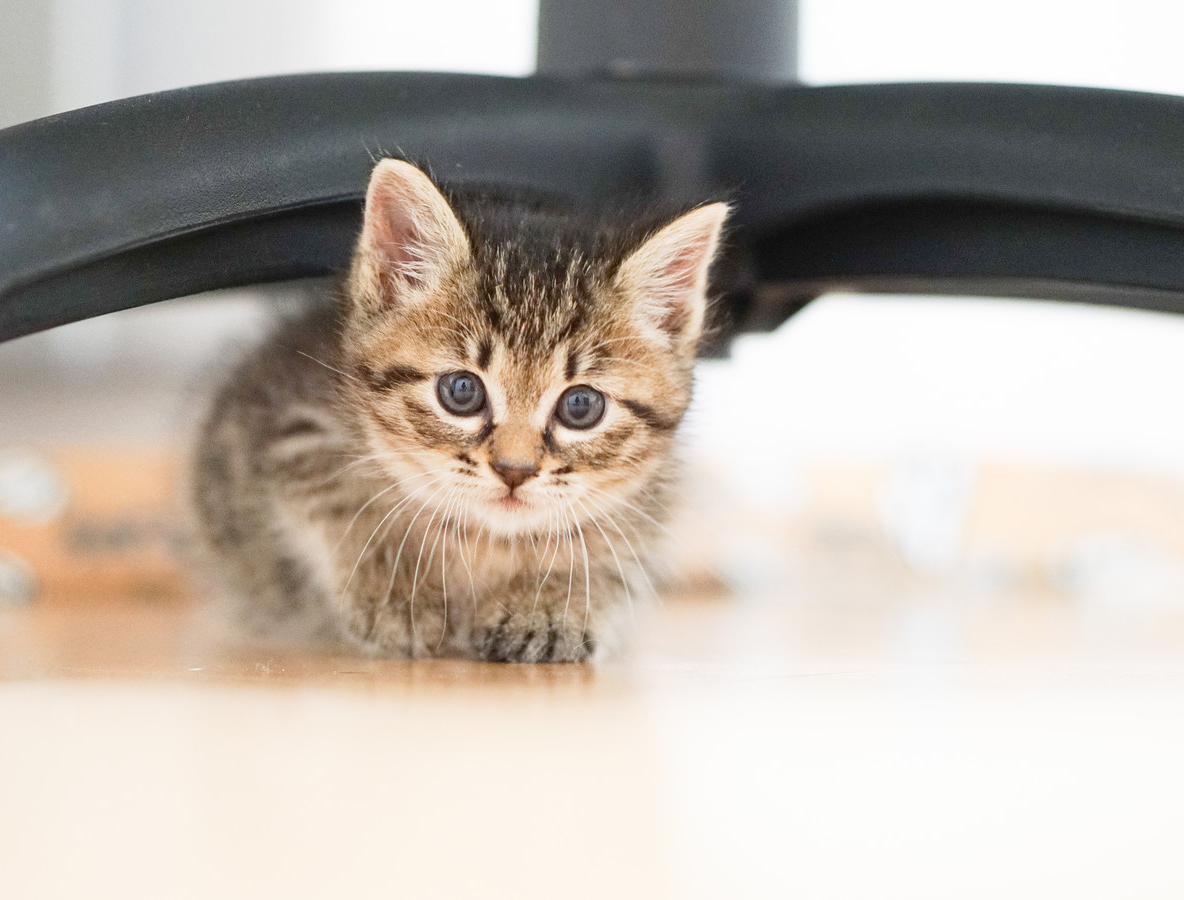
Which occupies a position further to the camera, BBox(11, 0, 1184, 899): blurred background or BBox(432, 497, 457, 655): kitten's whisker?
BBox(432, 497, 457, 655): kitten's whisker

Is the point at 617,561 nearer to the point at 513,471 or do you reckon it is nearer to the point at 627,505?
the point at 627,505

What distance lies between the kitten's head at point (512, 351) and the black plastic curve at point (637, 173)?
0.18 ft

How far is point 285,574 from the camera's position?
1.33 metres

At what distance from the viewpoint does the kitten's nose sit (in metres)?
1.11

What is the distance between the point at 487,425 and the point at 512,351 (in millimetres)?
75

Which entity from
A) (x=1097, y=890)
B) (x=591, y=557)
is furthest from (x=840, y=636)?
(x=1097, y=890)

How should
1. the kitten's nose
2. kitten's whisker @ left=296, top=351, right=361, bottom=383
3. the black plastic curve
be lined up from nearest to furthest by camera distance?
the black plastic curve
the kitten's nose
kitten's whisker @ left=296, top=351, right=361, bottom=383

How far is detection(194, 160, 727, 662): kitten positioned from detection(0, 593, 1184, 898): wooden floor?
107 mm

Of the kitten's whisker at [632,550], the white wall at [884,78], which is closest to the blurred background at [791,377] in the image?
the white wall at [884,78]

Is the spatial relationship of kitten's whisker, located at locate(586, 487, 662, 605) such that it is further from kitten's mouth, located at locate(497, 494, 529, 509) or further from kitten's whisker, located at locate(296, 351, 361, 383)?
kitten's whisker, located at locate(296, 351, 361, 383)

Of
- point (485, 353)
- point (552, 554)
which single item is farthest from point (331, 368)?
point (552, 554)

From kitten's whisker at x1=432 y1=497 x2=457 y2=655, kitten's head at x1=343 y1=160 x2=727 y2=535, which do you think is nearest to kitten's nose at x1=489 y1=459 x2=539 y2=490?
kitten's head at x1=343 y1=160 x2=727 y2=535

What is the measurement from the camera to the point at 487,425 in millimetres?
1139

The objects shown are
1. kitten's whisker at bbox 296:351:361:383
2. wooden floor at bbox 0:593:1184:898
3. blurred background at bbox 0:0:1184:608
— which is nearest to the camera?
wooden floor at bbox 0:593:1184:898
